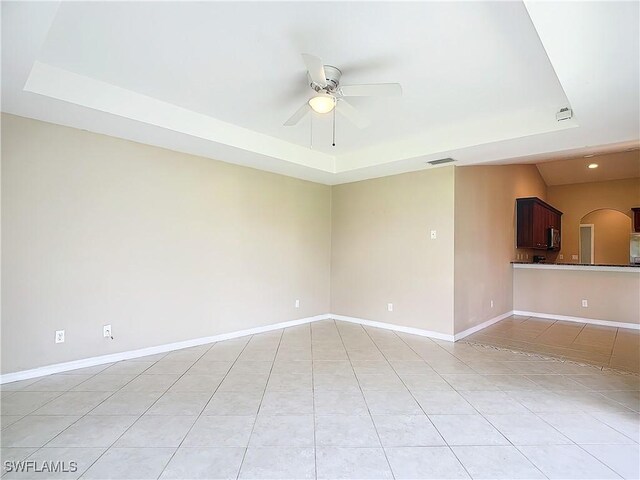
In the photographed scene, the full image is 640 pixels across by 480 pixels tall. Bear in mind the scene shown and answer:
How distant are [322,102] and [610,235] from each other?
32.8 ft

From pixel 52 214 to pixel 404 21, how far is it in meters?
3.42

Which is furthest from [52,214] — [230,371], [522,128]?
[522,128]

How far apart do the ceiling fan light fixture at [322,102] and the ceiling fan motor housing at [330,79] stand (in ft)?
0.19

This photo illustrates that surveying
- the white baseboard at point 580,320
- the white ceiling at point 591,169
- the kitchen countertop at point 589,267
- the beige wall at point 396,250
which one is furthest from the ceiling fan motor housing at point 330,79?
the white ceiling at point 591,169

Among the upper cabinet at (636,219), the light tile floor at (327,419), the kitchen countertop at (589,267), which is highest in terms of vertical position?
the upper cabinet at (636,219)

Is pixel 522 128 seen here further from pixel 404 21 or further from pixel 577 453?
pixel 577 453

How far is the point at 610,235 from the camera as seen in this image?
9.00 m

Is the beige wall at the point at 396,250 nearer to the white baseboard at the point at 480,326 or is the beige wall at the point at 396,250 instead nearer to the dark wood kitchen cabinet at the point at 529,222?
the white baseboard at the point at 480,326

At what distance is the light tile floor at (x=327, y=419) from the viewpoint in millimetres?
1898

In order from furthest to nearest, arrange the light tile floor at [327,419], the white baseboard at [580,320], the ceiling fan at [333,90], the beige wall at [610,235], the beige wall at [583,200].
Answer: the beige wall at [610,235] → the beige wall at [583,200] → the white baseboard at [580,320] → the ceiling fan at [333,90] → the light tile floor at [327,419]

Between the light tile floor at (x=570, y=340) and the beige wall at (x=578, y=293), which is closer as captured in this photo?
the light tile floor at (x=570, y=340)

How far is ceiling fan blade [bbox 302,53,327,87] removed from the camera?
209 cm

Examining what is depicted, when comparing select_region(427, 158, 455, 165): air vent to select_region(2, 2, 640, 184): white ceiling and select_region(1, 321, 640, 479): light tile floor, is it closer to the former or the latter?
select_region(2, 2, 640, 184): white ceiling

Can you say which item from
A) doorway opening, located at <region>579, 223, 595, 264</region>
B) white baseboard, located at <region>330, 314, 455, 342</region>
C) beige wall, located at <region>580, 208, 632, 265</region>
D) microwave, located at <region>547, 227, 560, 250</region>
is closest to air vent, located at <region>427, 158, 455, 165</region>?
white baseboard, located at <region>330, 314, 455, 342</region>
